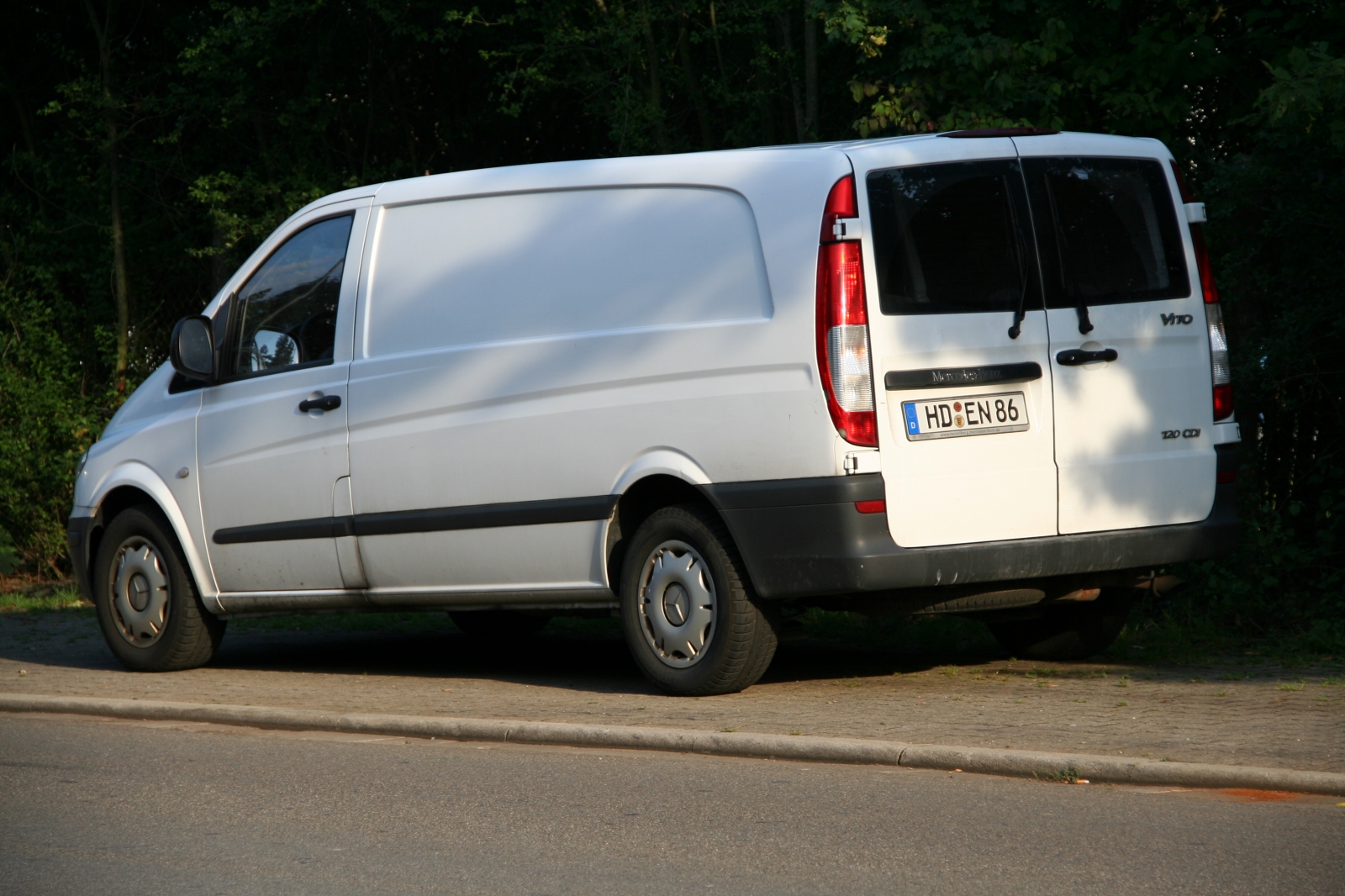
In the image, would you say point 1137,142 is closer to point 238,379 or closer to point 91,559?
point 238,379

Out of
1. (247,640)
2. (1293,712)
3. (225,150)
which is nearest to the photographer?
(1293,712)

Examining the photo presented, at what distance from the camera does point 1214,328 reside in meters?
7.21

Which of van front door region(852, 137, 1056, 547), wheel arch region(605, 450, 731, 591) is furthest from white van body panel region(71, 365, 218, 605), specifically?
van front door region(852, 137, 1056, 547)

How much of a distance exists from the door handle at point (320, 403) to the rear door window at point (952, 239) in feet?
9.47

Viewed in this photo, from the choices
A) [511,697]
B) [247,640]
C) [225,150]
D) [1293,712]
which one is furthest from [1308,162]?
[225,150]

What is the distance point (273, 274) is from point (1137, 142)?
4278mm

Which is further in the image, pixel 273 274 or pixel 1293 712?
pixel 273 274

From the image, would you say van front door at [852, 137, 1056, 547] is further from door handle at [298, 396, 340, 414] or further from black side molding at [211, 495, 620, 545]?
door handle at [298, 396, 340, 414]

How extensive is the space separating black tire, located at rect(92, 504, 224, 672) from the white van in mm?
888

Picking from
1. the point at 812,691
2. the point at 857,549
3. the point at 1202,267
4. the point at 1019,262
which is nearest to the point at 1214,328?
the point at 1202,267

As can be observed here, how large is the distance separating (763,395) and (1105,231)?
5.35 ft

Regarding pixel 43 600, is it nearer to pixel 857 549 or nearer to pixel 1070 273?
pixel 857 549

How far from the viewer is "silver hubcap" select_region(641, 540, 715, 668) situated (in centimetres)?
704

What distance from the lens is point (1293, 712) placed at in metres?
6.36
